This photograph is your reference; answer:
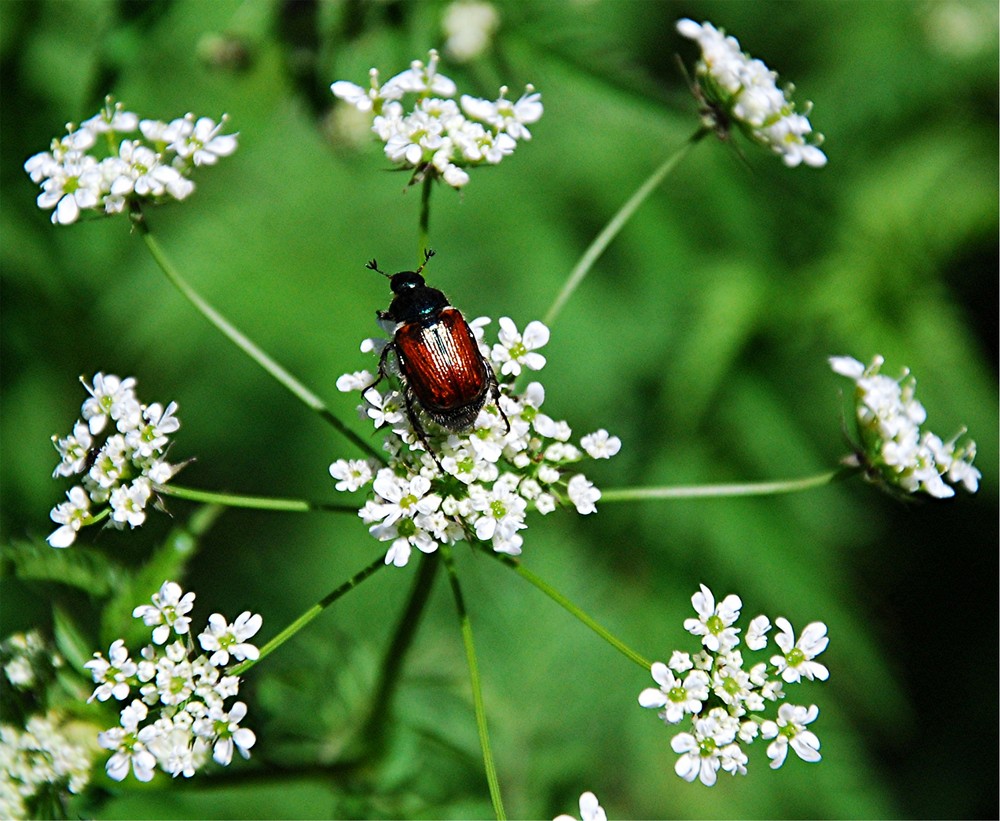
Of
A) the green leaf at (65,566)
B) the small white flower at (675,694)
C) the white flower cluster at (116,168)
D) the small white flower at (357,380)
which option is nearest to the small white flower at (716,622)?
the small white flower at (675,694)

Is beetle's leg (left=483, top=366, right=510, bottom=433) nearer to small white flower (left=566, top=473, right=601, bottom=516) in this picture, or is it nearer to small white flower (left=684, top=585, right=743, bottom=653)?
small white flower (left=566, top=473, right=601, bottom=516)

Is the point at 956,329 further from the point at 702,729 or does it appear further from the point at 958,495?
the point at 702,729

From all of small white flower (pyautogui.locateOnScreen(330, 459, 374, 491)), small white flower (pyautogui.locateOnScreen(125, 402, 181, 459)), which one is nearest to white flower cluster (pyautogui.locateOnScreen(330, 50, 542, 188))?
small white flower (pyautogui.locateOnScreen(330, 459, 374, 491))

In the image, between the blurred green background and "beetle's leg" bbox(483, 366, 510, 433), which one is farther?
the blurred green background

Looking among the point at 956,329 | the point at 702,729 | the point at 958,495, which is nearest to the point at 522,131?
the point at 702,729

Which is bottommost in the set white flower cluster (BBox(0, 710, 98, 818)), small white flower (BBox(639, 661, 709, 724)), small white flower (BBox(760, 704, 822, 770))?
white flower cluster (BBox(0, 710, 98, 818))

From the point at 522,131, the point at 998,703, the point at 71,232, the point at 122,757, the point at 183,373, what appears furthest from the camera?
the point at 998,703

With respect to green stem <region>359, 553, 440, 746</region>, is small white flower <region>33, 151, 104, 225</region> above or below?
above
